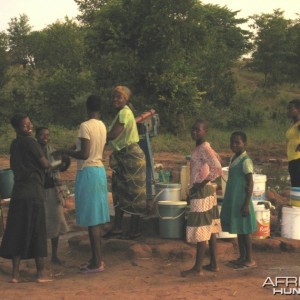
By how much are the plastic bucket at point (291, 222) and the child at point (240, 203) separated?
0.97m

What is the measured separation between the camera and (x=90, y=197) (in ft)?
14.7

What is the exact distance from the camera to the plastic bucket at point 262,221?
213 inches

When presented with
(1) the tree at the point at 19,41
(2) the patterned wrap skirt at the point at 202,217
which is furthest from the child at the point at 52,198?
(1) the tree at the point at 19,41

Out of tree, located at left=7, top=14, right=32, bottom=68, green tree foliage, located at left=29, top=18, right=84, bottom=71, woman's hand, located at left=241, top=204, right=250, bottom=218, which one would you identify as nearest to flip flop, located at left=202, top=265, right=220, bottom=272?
woman's hand, located at left=241, top=204, right=250, bottom=218

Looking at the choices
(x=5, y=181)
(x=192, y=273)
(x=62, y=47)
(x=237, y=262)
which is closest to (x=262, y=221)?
(x=237, y=262)

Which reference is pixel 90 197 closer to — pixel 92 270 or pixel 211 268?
pixel 92 270

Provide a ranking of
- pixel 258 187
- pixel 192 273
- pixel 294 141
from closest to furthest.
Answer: pixel 192 273 → pixel 294 141 → pixel 258 187

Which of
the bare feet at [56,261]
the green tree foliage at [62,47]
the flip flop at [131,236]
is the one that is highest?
the green tree foliage at [62,47]

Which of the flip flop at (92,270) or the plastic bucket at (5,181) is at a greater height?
the plastic bucket at (5,181)

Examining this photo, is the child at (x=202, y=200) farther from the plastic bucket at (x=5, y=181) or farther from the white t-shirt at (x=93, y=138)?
the plastic bucket at (x=5, y=181)

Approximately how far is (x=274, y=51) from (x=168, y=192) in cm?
2921

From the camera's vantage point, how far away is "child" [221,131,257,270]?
15.1 feet

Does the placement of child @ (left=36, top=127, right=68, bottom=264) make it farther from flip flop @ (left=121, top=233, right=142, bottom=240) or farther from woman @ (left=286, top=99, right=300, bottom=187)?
woman @ (left=286, top=99, right=300, bottom=187)

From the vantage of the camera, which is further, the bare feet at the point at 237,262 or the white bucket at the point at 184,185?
the white bucket at the point at 184,185
